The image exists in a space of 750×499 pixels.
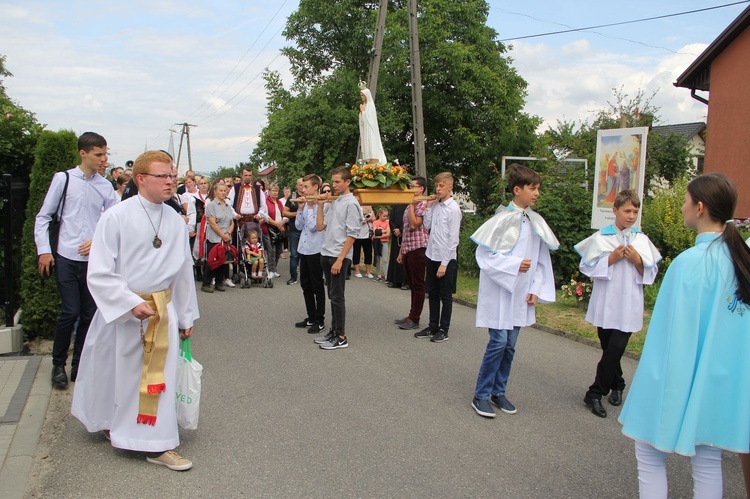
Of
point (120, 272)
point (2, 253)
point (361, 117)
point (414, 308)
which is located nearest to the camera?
point (120, 272)

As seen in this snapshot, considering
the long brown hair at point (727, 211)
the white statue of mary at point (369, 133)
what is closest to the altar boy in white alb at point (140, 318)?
the long brown hair at point (727, 211)

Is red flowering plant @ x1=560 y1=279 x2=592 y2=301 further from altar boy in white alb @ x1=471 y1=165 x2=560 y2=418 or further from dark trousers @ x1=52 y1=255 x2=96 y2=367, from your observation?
dark trousers @ x1=52 y1=255 x2=96 y2=367

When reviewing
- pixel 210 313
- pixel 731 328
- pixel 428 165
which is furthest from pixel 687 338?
pixel 428 165

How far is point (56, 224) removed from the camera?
557 centimetres

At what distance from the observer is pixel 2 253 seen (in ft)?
22.7

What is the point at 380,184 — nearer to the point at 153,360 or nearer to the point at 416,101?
the point at 153,360

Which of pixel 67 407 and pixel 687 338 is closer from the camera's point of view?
pixel 687 338

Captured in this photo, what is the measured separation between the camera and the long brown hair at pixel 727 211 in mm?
2846

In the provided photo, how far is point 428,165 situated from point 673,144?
10.9 metres

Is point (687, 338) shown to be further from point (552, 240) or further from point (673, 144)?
point (673, 144)

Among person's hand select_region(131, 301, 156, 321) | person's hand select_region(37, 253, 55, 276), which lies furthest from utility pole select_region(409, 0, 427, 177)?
person's hand select_region(131, 301, 156, 321)

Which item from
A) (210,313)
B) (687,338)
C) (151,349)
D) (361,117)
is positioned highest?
(361,117)

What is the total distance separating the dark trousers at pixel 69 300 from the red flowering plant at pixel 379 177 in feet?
10.9

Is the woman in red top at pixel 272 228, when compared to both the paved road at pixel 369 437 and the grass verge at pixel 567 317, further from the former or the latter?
the paved road at pixel 369 437
